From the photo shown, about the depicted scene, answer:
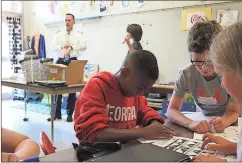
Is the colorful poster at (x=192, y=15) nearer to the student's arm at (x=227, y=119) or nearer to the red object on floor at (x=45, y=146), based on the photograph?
the student's arm at (x=227, y=119)

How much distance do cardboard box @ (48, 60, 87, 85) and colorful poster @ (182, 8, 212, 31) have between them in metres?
1.61

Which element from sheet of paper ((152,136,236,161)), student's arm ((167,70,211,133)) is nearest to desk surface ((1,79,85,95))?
student's arm ((167,70,211,133))

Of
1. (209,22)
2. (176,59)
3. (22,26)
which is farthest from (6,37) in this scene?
(209,22)

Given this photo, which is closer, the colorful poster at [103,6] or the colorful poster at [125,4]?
the colorful poster at [125,4]

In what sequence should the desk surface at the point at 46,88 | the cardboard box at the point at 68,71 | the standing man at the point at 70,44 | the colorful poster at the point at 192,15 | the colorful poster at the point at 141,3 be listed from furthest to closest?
1. the colorful poster at the point at 141,3
2. the standing man at the point at 70,44
3. the colorful poster at the point at 192,15
4. the cardboard box at the point at 68,71
5. the desk surface at the point at 46,88

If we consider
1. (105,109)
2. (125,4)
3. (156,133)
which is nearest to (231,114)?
(156,133)

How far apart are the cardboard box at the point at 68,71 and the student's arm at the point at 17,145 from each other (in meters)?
1.55

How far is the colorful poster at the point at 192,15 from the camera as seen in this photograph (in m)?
3.48

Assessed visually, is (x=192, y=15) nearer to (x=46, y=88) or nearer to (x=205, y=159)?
(x=46, y=88)

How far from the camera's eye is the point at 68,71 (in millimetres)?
2635

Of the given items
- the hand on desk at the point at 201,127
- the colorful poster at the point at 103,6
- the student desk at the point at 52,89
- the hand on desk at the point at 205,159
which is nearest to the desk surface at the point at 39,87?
the student desk at the point at 52,89

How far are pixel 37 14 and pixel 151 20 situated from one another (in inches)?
114

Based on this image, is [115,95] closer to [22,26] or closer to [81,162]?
[81,162]

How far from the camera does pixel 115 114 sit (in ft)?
3.52
